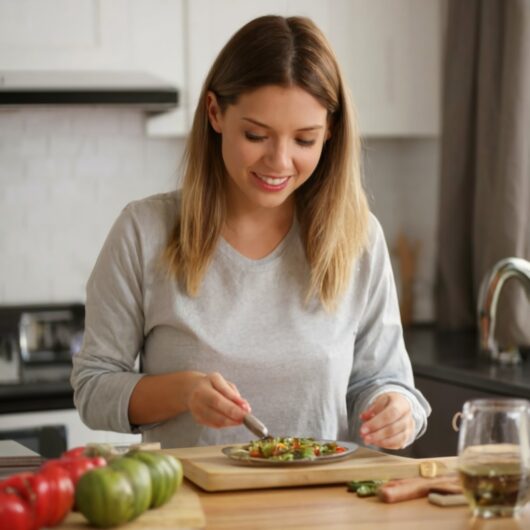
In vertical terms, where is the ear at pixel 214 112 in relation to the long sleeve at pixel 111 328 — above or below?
above

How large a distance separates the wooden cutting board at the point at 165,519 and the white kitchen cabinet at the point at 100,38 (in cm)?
222

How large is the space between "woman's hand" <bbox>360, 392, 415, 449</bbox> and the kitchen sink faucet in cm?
126

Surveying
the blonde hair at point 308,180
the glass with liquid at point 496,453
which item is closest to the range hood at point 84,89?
the blonde hair at point 308,180

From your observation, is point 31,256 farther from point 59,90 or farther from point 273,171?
point 273,171

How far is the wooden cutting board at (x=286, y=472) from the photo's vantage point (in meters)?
1.61

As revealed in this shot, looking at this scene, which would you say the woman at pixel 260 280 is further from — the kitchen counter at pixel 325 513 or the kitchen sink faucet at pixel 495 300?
the kitchen sink faucet at pixel 495 300

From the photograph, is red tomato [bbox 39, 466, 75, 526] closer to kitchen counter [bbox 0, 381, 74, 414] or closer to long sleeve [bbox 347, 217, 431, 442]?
long sleeve [bbox 347, 217, 431, 442]

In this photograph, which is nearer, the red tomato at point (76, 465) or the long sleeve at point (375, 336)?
the red tomato at point (76, 465)

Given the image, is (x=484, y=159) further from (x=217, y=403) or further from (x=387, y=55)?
(x=217, y=403)

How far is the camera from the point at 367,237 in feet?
6.98

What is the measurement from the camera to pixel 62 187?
12.4 ft

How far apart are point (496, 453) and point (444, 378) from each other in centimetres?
175

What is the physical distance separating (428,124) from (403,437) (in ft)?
7.37

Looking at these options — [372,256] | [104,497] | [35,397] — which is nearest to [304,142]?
[372,256]
